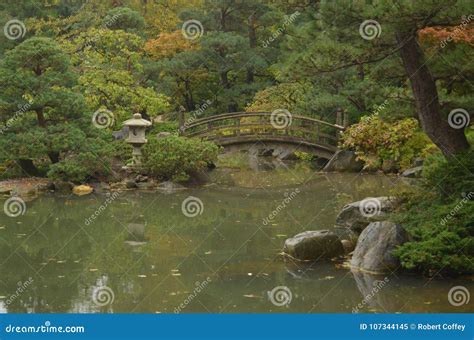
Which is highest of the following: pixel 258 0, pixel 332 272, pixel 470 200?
pixel 258 0

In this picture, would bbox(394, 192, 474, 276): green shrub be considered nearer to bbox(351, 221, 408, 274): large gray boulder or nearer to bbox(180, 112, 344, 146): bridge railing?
bbox(351, 221, 408, 274): large gray boulder

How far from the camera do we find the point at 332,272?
9461mm

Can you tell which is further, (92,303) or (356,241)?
(356,241)

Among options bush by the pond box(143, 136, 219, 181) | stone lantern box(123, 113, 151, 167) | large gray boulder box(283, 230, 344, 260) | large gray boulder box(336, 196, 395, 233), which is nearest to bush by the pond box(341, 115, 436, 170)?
bush by the pond box(143, 136, 219, 181)

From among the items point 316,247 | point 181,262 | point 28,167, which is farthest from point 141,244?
point 28,167

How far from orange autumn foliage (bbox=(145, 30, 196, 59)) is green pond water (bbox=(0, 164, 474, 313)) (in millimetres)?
10202

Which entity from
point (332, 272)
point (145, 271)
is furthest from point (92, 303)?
point (332, 272)

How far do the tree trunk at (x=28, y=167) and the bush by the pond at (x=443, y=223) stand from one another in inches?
423

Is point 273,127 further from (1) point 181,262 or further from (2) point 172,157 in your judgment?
(1) point 181,262

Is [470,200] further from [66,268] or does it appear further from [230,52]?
[230,52]

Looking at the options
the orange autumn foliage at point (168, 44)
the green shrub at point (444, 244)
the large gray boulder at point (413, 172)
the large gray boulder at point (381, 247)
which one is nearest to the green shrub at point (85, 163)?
the large gray boulder at point (413, 172)

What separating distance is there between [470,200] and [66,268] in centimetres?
542

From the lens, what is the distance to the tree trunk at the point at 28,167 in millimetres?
18500

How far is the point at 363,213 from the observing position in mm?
11734
